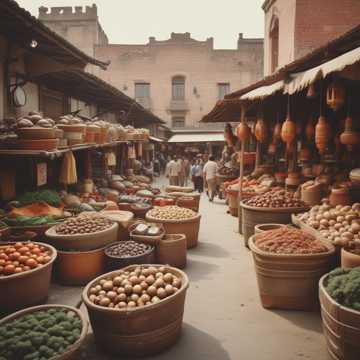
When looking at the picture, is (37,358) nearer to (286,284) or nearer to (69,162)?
(286,284)

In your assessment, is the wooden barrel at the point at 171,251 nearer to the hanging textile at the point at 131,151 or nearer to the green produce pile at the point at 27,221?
the green produce pile at the point at 27,221

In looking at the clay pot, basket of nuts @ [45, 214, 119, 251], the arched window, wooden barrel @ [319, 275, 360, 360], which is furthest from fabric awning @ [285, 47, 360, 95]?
the arched window

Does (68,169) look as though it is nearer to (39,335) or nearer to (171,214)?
(171,214)

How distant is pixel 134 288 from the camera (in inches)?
152

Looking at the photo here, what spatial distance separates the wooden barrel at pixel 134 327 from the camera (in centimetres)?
349

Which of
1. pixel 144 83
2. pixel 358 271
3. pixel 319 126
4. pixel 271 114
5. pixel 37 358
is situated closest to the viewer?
pixel 37 358

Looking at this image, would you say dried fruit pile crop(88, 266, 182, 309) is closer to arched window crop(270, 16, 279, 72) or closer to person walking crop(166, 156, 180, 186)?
person walking crop(166, 156, 180, 186)

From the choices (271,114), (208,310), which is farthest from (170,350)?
(271,114)

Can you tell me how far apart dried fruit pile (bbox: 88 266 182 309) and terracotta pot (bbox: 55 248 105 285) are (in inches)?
45.4

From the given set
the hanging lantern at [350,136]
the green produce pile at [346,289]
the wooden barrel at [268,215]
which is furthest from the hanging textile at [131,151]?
the green produce pile at [346,289]

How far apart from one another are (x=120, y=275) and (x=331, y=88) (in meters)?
3.82

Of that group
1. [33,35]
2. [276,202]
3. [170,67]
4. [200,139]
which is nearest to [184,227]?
[276,202]

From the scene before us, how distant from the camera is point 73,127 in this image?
726 cm

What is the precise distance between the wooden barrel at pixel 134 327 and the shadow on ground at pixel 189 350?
0.08 m
